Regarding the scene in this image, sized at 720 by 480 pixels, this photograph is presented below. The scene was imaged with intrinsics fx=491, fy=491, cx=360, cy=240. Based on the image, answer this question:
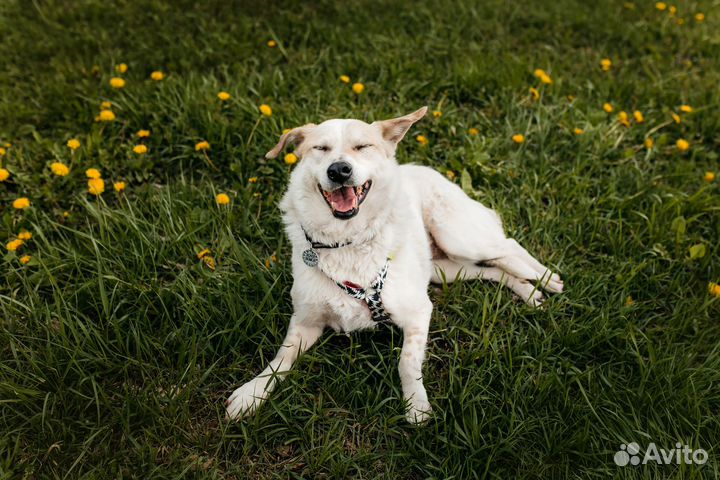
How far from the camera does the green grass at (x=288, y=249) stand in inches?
87.9

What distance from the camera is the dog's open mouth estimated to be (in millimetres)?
Answer: 2303

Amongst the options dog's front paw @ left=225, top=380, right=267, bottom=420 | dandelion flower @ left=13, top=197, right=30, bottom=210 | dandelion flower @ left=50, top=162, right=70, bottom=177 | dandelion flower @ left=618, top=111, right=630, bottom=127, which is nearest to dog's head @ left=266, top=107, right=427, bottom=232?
dog's front paw @ left=225, top=380, right=267, bottom=420

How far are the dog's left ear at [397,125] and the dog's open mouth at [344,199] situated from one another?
1.30ft

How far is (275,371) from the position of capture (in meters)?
2.38

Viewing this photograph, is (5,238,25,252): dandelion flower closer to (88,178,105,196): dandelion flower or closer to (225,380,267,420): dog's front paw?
(88,178,105,196): dandelion flower

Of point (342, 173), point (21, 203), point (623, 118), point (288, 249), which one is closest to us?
point (342, 173)

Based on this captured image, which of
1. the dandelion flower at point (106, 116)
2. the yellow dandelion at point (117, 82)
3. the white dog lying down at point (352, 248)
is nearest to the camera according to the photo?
the white dog lying down at point (352, 248)

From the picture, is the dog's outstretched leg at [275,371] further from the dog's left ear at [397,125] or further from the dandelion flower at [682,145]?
the dandelion flower at [682,145]

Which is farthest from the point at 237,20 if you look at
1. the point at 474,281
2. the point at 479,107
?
the point at 474,281

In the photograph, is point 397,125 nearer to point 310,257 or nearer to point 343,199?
point 343,199

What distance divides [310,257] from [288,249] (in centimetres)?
66

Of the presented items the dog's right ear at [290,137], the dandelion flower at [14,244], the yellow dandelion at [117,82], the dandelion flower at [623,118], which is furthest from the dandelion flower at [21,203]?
the dandelion flower at [623,118]

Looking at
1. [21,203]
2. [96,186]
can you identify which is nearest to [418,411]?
[96,186]

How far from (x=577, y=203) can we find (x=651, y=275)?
0.70 m
